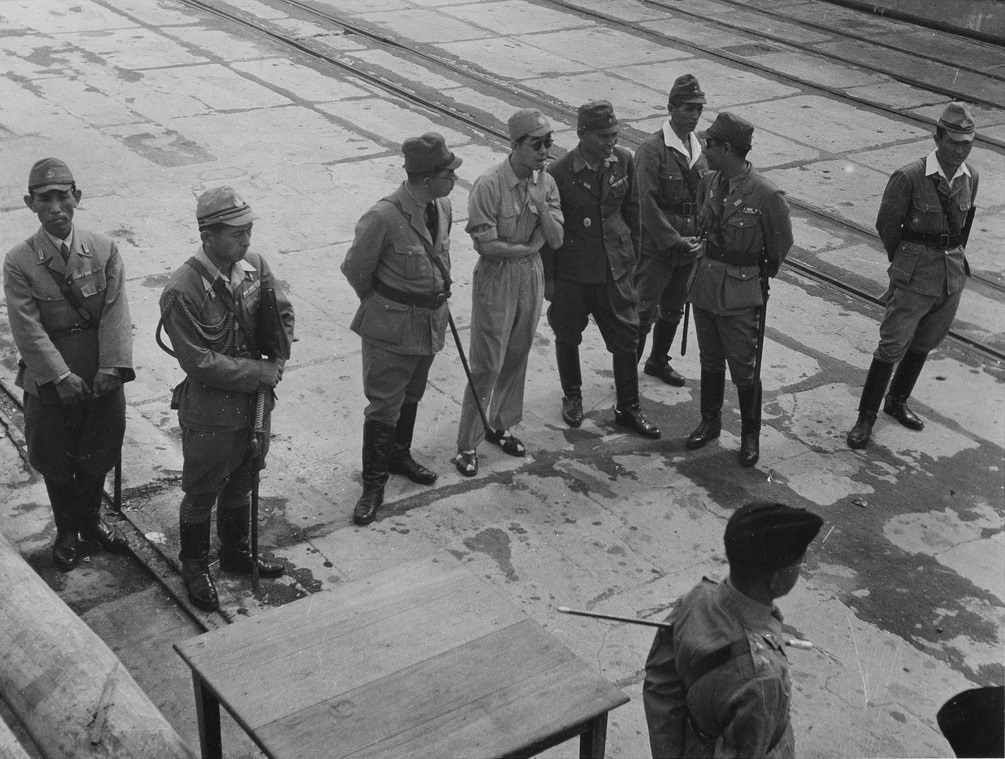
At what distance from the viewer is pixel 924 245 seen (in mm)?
6836

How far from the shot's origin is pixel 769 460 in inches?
268

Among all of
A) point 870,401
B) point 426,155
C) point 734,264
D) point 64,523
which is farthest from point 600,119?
point 64,523

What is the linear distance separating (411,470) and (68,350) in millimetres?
1842

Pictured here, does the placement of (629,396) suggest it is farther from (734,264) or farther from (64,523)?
(64,523)

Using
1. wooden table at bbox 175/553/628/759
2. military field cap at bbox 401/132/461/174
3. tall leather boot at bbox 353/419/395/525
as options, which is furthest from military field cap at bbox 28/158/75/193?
wooden table at bbox 175/553/628/759

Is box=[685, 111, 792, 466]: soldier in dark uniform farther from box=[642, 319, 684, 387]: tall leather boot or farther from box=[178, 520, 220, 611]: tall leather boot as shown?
box=[178, 520, 220, 611]: tall leather boot

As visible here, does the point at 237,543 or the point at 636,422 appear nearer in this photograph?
the point at 237,543

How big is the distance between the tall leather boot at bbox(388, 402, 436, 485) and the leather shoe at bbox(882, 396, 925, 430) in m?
2.86

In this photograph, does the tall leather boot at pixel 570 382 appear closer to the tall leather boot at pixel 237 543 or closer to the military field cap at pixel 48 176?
the tall leather boot at pixel 237 543

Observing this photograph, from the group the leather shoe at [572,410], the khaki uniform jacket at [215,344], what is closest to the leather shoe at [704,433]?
the leather shoe at [572,410]

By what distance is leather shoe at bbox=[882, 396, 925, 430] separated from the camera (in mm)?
7230

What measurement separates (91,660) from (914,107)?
1163 centimetres

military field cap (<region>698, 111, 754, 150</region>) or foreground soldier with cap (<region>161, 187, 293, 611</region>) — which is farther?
military field cap (<region>698, 111, 754, 150</region>)

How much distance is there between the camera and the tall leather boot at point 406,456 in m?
6.29
